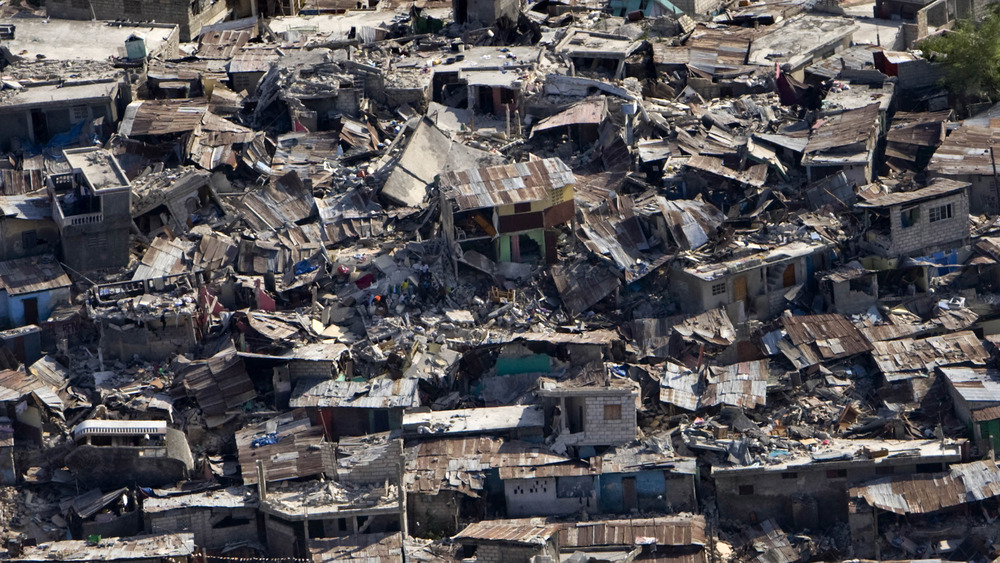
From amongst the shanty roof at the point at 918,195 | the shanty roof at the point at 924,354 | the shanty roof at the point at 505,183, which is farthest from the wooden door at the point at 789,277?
the shanty roof at the point at 505,183

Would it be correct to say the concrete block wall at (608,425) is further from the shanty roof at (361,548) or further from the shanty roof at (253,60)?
the shanty roof at (253,60)

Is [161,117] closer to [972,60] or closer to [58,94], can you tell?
[58,94]

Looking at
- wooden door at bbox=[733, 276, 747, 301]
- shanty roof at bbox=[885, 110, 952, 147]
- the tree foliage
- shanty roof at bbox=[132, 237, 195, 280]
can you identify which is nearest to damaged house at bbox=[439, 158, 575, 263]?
wooden door at bbox=[733, 276, 747, 301]

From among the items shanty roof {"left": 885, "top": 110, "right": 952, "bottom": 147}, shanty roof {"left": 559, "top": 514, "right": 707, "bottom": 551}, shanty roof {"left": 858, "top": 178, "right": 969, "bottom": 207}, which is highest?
shanty roof {"left": 885, "top": 110, "right": 952, "bottom": 147}

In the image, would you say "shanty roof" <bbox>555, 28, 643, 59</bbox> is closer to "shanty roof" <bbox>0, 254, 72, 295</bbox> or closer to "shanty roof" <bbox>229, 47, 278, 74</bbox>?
"shanty roof" <bbox>229, 47, 278, 74</bbox>

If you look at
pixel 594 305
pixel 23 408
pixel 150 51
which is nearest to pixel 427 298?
pixel 594 305

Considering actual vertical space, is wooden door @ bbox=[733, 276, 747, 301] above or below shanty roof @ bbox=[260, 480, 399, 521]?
above

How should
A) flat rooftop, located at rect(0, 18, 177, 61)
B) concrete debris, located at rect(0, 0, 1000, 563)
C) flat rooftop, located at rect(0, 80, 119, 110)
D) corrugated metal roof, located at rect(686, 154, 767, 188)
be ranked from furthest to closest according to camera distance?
flat rooftop, located at rect(0, 18, 177, 61)
flat rooftop, located at rect(0, 80, 119, 110)
corrugated metal roof, located at rect(686, 154, 767, 188)
concrete debris, located at rect(0, 0, 1000, 563)

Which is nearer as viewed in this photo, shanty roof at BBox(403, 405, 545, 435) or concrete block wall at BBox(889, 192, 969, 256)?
shanty roof at BBox(403, 405, 545, 435)
